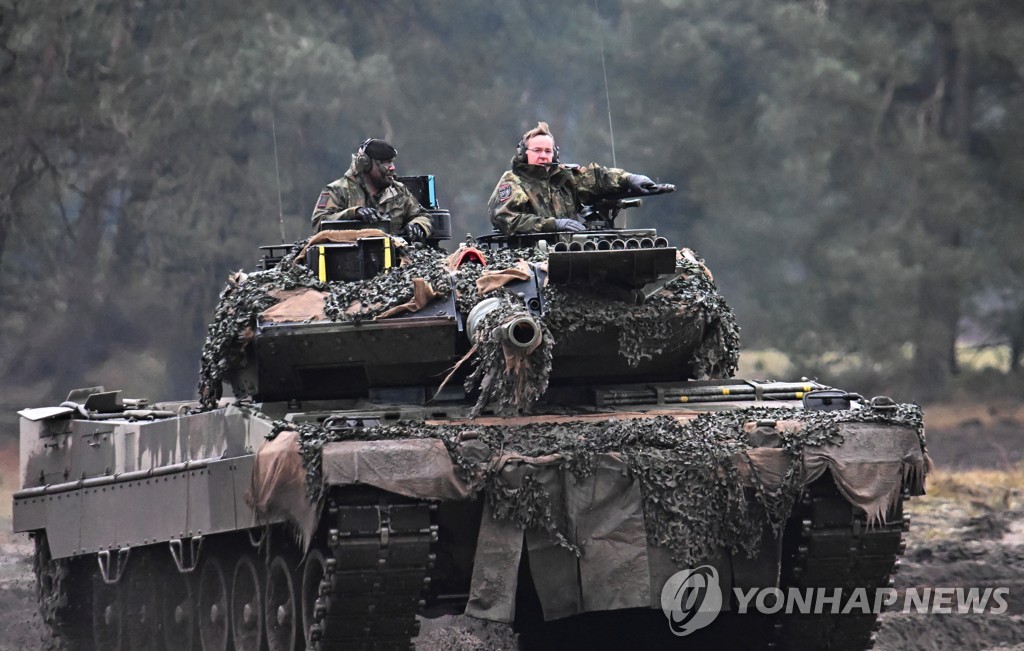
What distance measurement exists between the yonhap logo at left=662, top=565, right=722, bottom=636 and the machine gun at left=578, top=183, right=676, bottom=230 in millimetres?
3080

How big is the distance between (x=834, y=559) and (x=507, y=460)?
2165 millimetres

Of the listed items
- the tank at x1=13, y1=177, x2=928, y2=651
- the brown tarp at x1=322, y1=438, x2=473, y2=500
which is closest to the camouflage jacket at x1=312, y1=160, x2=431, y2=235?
the tank at x1=13, y1=177, x2=928, y2=651

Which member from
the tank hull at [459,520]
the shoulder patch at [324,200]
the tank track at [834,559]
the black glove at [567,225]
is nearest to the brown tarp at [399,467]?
the tank hull at [459,520]

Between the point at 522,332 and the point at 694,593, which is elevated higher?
the point at 522,332

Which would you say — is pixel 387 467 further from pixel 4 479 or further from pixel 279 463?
pixel 4 479

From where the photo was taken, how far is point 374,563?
10.2m

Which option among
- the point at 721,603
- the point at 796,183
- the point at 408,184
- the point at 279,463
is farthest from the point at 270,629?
the point at 796,183

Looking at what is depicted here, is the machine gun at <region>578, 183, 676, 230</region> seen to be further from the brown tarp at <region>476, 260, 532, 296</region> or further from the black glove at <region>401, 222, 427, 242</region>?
the brown tarp at <region>476, 260, 532, 296</region>

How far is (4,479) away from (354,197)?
42.0ft

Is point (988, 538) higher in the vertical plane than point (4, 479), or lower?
lower

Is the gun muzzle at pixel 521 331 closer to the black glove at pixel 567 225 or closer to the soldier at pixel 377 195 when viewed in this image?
the black glove at pixel 567 225

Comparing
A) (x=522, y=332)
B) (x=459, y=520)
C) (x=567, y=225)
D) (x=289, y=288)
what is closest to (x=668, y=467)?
(x=522, y=332)

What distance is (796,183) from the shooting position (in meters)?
27.3

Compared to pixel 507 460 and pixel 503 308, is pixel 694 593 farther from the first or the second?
pixel 503 308
